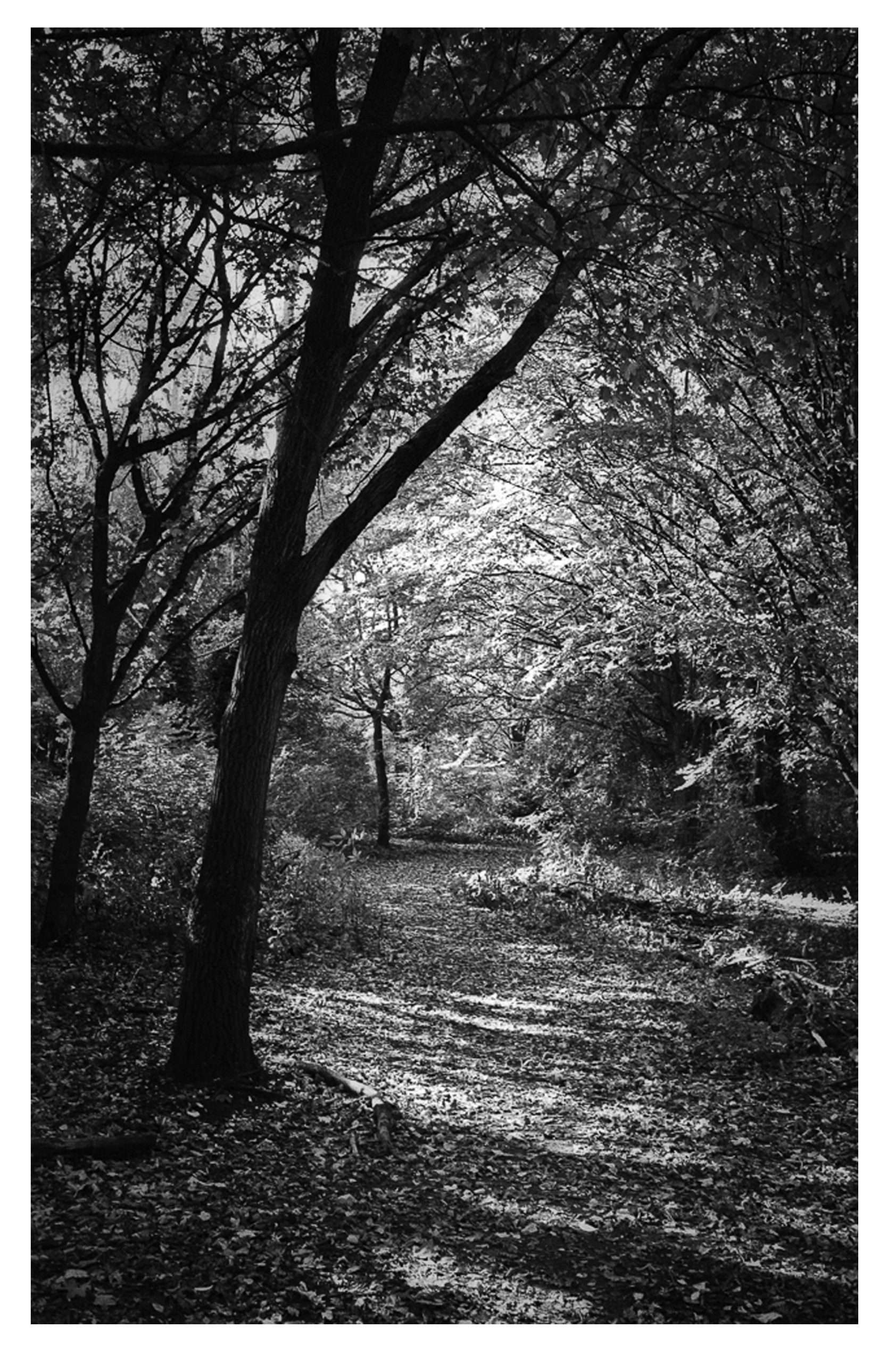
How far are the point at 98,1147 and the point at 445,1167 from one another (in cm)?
115

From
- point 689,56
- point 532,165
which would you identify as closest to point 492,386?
point 532,165

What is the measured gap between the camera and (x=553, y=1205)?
10.3ft

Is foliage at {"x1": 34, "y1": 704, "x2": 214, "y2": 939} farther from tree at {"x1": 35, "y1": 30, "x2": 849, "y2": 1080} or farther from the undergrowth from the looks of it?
the undergrowth

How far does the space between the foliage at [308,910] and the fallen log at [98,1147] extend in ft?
11.2

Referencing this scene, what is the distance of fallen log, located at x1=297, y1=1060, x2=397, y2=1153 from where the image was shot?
3.50m

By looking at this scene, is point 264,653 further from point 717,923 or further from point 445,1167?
point 717,923

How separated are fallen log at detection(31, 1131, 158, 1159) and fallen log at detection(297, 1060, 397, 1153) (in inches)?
31.7

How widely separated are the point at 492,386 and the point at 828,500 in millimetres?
2027

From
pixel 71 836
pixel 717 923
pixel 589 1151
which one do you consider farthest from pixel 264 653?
pixel 717 923

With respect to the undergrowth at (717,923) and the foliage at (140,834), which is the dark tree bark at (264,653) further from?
the undergrowth at (717,923)

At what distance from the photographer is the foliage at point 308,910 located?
22.4 feet

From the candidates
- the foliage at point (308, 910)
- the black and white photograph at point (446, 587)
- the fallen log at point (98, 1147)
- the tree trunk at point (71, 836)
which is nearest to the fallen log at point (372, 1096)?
the black and white photograph at point (446, 587)
